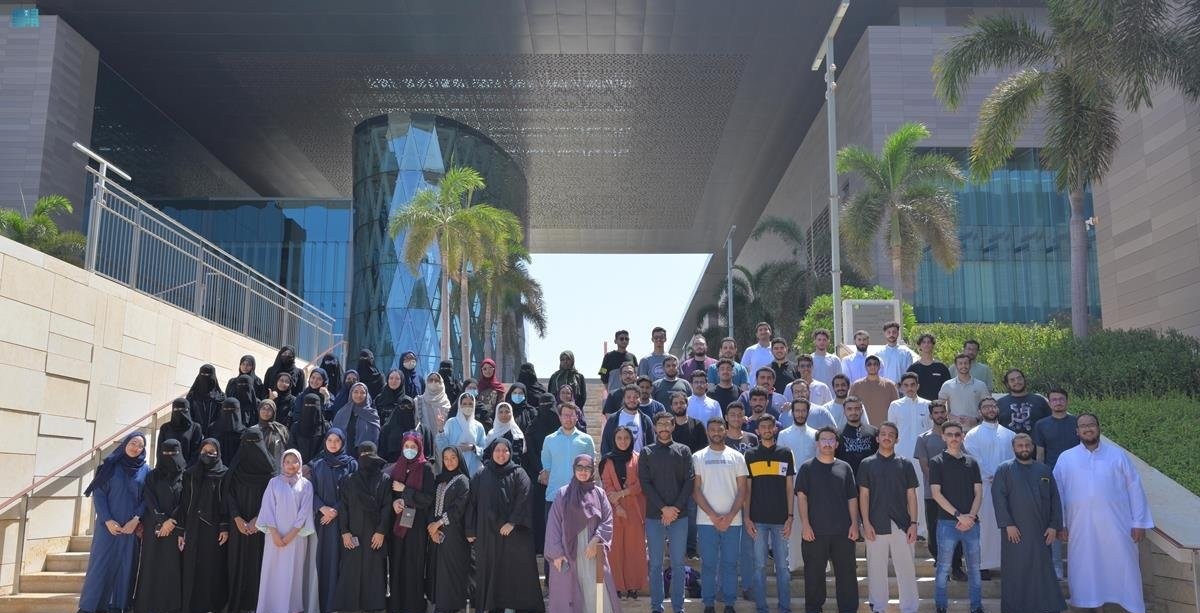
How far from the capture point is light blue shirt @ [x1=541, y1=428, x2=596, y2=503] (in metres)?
9.52

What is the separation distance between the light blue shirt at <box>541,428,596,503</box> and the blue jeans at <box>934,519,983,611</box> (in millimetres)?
3208

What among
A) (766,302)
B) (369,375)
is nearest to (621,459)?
(369,375)

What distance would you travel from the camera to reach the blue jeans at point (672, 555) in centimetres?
852

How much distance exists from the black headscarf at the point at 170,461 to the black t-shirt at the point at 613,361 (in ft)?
16.5

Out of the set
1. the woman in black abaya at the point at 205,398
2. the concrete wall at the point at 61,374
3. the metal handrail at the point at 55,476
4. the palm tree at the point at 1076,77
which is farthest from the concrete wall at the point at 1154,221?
the concrete wall at the point at 61,374

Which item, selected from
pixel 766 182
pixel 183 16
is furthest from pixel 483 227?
pixel 766 182

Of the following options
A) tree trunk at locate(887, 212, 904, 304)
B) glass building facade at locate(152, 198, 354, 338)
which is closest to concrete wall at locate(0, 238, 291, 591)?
tree trunk at locate(887, 212, 904, 304)

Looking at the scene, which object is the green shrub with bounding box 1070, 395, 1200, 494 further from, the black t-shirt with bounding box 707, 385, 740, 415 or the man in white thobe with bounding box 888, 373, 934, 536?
the black t-shirt with bounding box 707, 385, 740, 415

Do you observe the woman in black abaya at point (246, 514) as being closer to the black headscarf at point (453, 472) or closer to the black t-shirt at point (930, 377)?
the black headscarf at point (453, 472)

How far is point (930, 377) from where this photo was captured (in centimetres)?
1133

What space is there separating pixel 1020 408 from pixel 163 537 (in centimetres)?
844

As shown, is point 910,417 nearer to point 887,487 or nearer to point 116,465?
point 887,487

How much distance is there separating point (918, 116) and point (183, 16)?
22.9m

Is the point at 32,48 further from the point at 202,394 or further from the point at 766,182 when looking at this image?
the point at 766,182
